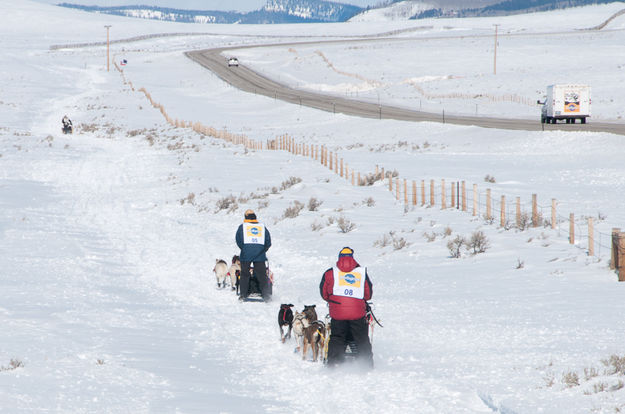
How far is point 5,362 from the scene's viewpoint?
8.43 meters

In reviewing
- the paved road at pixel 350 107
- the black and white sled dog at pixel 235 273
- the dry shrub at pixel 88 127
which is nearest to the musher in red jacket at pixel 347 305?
the black and white sled dog at pixel 235 273

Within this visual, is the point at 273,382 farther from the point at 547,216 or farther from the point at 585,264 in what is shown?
the point at 547,216

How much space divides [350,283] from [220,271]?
5516 millimetres

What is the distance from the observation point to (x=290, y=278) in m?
16.1

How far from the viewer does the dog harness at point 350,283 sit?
30.7ft

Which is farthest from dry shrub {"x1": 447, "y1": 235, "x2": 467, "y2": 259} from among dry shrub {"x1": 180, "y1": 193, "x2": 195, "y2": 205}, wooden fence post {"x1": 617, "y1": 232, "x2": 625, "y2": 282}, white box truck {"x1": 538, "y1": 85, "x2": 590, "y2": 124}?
white box truck {"x1": 538, "y1": 85, "x2": 590, "y2": 124}

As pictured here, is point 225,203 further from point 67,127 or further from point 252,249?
point 67,127

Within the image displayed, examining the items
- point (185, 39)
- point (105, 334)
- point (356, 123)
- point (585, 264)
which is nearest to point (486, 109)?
point (356, 123)

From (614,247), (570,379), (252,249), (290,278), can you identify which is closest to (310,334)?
(570,379)

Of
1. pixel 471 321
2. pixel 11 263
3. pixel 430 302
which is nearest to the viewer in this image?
pixel 471 321

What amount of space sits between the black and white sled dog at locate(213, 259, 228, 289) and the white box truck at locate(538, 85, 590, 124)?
38.3 metres

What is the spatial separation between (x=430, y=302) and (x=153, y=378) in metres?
5.68

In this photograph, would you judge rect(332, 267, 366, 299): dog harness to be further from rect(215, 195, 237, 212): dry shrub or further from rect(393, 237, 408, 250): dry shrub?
rect(215, 195, 237, 212): dry shrub

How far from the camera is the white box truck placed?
48062 mm
